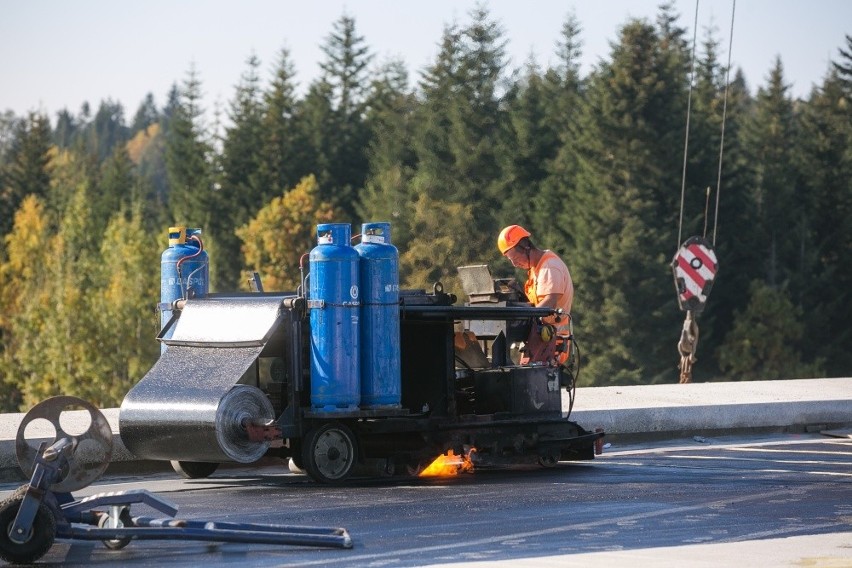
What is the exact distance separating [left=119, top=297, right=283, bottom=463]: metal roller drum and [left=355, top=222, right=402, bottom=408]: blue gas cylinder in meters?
0.67

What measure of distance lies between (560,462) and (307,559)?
5.85m

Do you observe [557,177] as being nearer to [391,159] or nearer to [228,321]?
[391,159]

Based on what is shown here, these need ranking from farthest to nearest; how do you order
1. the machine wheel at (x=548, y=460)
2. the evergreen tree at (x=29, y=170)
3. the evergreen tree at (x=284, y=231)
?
the evergreen tree at (x=29, y=170) → the evergreen tree at (x=284, y=231) → the machine wheel at (x=548, y=460)

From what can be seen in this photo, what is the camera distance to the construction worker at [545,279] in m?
13.6

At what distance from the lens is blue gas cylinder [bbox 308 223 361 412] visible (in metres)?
11.7

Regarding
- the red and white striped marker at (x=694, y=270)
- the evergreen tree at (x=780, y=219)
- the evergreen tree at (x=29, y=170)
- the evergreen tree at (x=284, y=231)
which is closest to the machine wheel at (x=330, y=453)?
the red and white striped marker at (x=694, y=270)

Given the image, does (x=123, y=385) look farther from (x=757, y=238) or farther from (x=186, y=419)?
(x=186, y=419)

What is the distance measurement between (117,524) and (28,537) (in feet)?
1.81

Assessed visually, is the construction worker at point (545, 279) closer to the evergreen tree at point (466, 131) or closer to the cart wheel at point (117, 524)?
the cart wheel at point (117, 524)

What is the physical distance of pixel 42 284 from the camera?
11375cm

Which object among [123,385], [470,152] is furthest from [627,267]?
[123,385]

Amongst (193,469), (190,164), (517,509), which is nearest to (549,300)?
(193,469)

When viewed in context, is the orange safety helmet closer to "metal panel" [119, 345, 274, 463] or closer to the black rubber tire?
the black rubber tire

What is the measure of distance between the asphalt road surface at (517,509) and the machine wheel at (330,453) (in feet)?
0.52
